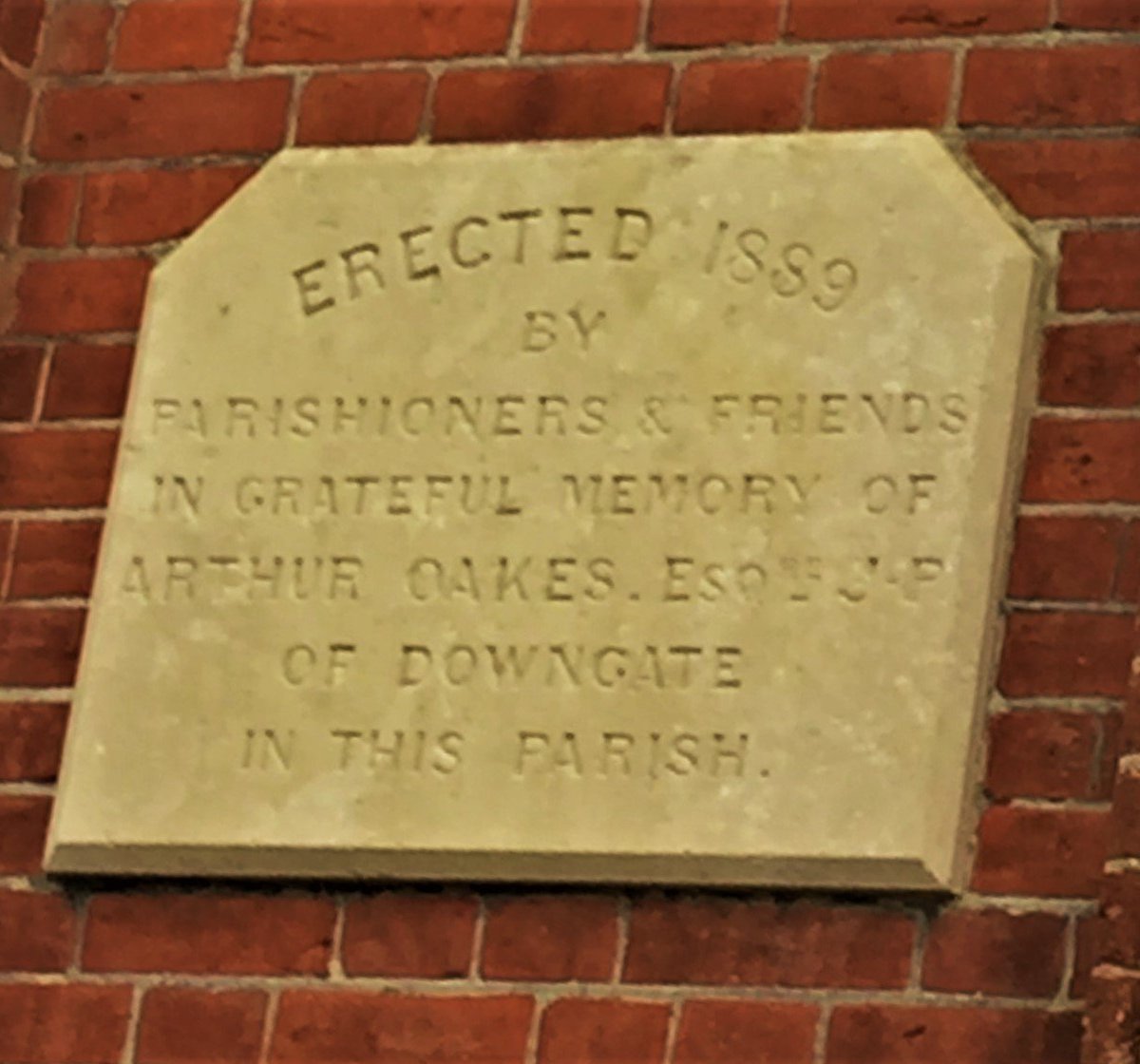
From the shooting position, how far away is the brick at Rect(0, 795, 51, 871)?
8.87 feet

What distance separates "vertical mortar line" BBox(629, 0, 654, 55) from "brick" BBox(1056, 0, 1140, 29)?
34 centimetres

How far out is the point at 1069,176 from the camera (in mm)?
2682

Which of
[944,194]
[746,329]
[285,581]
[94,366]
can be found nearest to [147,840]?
[285,581]

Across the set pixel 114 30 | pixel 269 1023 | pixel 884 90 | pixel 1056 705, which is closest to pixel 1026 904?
pixel 1056 705

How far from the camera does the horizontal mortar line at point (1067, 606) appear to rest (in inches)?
100

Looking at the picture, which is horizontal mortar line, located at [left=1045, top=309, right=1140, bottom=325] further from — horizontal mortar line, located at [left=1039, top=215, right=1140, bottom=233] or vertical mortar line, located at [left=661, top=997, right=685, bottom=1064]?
vertical mortar line, located at [left=661, top=997, right=685, bottom=1064]

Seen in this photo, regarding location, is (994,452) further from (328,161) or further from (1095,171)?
(328,161)

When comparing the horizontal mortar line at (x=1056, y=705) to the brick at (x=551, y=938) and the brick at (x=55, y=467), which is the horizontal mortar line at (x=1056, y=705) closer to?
the brick at (x=551, y=938)

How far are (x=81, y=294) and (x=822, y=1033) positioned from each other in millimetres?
922

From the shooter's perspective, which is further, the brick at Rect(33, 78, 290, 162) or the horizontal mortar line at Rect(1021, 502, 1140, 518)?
the brick at Rect(33, 78, 290, 162)

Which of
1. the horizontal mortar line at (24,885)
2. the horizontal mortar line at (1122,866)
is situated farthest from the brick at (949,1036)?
the horizontal mortar line at (24,885)

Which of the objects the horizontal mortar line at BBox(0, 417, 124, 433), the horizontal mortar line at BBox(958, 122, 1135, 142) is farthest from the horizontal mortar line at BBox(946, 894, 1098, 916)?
the horizontal mortar line at BBox(0, 417, 124, 433)

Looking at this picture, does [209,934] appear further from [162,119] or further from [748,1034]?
[162,119]

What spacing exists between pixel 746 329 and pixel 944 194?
0.61ft
